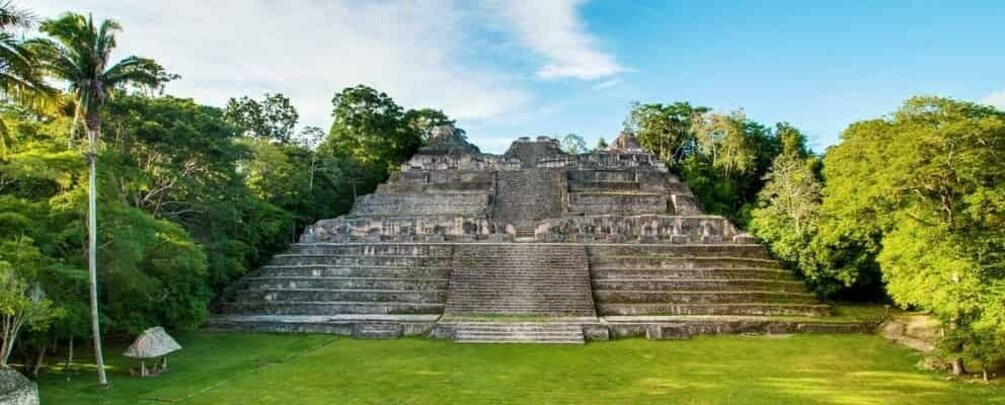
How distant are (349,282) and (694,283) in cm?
967

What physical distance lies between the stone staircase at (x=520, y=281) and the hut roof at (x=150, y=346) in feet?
21.7

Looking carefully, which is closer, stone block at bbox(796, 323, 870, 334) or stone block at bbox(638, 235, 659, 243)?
stone block at bbox(796, 323, 870, 334)

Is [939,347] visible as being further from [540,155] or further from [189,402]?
[540,155]

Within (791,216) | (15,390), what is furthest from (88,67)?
(791,216)

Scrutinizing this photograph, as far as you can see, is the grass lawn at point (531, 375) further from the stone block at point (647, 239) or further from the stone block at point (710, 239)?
the stone block at point (647, 239)

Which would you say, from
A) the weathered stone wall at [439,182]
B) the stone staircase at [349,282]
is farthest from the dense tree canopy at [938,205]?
the weathered stone wall at [439,182]

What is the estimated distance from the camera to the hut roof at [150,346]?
36.3 ft

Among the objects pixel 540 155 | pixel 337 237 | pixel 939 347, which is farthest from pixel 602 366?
pixel 540 155

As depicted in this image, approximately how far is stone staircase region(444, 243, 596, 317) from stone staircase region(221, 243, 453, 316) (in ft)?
1.97

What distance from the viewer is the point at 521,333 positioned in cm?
1426

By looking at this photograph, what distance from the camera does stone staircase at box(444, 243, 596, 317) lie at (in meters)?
16.2

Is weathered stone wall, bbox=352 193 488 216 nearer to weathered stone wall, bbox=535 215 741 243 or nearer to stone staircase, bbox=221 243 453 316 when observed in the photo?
weathered stone wall, bbox=535 215 741 243

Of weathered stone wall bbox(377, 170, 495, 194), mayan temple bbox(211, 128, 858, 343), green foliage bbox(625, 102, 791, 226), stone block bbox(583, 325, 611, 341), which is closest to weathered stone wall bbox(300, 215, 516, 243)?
mayan temple bbox(211, 128, 858, 343)

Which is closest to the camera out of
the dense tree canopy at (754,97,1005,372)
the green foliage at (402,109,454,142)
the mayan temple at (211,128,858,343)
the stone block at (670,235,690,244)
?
the dense tree canopy at (754,97,1005,372)
